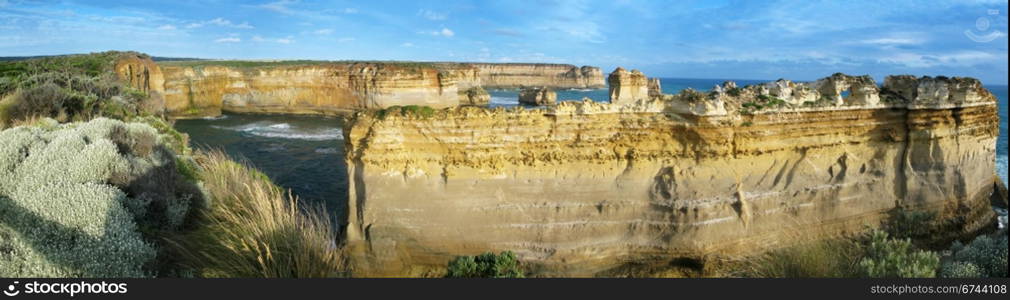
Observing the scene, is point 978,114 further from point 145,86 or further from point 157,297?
point 145,86

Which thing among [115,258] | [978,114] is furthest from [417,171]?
[978,114]

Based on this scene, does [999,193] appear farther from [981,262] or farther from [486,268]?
[486,268]

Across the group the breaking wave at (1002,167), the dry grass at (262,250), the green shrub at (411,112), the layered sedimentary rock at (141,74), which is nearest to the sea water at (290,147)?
the layered sedimentary rock at (141,74)

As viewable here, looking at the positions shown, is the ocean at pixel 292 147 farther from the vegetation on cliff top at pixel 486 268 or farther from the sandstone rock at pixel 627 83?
the vegetation on cliff top at pixel 486 268

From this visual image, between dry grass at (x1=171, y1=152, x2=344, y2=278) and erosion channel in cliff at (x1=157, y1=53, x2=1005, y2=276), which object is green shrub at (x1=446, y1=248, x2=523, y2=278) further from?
erosion channel in cliff at (x1=157, y1=53, x2=1005, y2=276)

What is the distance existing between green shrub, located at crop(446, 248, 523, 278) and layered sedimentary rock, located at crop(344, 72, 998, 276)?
311 cm

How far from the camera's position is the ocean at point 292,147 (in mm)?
19031

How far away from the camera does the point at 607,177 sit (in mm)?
9359

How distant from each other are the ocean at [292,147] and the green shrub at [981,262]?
11.7 meters

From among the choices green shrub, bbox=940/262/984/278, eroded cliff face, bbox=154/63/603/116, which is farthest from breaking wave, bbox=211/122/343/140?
green shrub, bbox=940/262/984/278

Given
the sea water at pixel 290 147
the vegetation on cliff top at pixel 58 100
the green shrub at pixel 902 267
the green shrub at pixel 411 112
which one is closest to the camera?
the green shrub at pixel 902 267

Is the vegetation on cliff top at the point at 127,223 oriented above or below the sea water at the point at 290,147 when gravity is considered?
above

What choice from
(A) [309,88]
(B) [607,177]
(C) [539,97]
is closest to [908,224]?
(B) [607,177]

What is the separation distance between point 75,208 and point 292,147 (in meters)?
23.8
